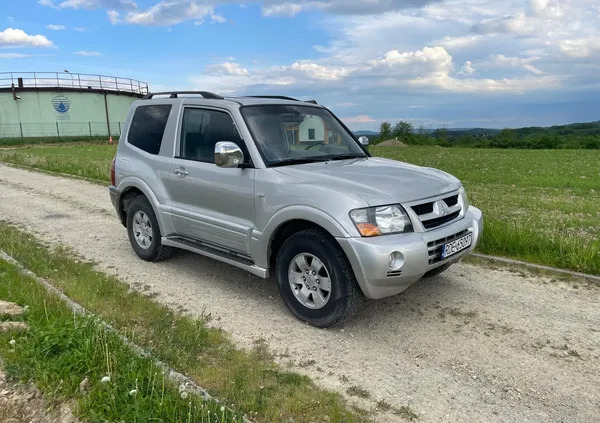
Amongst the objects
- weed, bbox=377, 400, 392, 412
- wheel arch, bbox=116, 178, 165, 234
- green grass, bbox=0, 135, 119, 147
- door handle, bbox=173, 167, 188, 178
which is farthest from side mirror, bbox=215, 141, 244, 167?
Result: green grass, bbox=0, 135, 119, 147

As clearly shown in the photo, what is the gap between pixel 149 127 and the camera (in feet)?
19.7

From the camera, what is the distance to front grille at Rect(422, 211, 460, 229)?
4.14 m

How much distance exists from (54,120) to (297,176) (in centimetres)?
4978

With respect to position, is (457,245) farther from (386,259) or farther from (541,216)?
(541,216)

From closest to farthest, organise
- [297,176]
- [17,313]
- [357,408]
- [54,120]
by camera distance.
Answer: [357,408], [17,313], [297,176], [54,120]

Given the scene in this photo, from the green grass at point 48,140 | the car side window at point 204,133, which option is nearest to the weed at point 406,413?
the car side window at point 204,133

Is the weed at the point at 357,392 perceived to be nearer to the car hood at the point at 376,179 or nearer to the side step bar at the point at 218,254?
the car hood at the point at 376,179

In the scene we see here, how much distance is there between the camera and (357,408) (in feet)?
10.2

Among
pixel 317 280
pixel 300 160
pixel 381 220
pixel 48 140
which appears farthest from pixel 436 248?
pixel 48 140

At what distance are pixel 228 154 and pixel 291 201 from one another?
29.4 inches

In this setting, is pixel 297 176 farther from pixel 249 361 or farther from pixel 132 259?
pixel 132 259

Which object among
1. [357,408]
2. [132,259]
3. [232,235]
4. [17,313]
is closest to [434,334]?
[357,408]

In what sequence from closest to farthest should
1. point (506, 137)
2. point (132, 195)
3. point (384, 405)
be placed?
point (384, 405), point (132, 195), point (506, 137)

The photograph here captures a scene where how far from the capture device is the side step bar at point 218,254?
464cm
